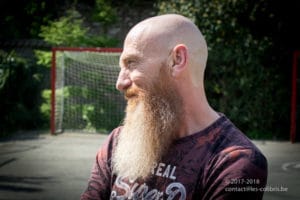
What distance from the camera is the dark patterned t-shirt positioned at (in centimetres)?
148

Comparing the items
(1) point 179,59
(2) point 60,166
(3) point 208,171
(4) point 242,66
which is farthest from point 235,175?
(4) point 242,66

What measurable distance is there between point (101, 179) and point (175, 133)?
28 centimetres

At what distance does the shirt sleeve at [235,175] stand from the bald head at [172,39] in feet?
0.74

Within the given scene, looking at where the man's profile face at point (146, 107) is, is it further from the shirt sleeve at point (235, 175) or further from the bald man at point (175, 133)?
the shirt sleeve at point (235, 175)

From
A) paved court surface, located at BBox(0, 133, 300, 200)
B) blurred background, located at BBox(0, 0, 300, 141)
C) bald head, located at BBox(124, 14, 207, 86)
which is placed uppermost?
bald head, located at BBox(124, 14, 207, 86)

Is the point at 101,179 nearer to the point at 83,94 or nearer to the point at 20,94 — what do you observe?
the point at 83,94

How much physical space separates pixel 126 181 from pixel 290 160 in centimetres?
707

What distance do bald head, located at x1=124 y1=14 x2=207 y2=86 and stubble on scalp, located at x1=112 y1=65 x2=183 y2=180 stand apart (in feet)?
0.19

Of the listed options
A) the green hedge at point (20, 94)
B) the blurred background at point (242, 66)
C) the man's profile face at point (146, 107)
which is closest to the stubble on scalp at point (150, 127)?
the man's profile face at point (146, 107)

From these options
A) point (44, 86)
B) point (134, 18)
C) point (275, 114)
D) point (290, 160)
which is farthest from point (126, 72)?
point (134, 18)

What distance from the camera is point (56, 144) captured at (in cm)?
957

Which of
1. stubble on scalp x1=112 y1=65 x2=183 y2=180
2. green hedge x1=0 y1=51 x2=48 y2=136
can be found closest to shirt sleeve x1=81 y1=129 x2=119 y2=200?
stubble on scalp x1=112 y1=65 x2=183 y2=180

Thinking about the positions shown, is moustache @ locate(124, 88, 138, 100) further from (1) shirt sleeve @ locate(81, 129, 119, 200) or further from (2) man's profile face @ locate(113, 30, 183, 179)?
(1) shirt sleeve @ locate(81, 129, 119, 200)

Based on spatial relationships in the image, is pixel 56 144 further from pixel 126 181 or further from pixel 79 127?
pixel 126 181
